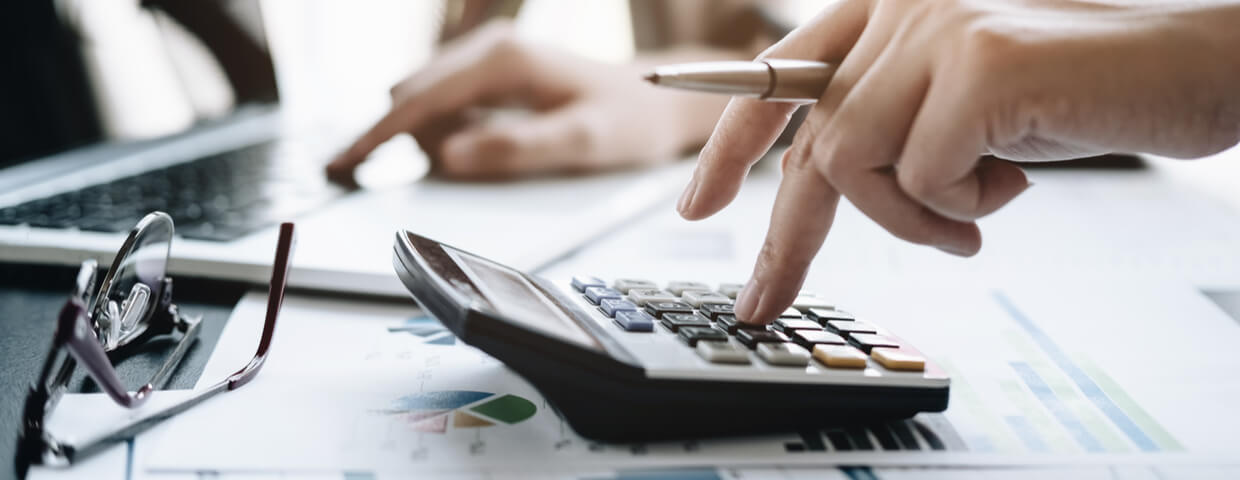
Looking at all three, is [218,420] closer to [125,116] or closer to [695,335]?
[695,335]

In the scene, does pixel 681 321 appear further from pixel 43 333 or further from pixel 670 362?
pixel 43 333

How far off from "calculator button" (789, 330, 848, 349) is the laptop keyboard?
33cm

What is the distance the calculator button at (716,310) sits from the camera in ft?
1.26

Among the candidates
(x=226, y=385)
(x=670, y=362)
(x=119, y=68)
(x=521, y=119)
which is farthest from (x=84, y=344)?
(x=521, y=119)

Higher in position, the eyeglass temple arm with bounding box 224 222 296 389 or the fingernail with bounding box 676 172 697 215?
the fingernail with bounding box 676 172 697 215

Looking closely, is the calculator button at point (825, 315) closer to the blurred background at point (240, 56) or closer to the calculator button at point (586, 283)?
the calculator button at point (586, 283)

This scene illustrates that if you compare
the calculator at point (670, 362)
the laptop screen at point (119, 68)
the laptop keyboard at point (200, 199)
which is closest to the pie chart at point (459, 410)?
the calculator at point (670, 362)

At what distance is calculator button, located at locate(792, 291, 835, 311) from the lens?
1.33 ft

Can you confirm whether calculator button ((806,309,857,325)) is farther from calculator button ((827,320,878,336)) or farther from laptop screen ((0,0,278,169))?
laptop screen ((0,0,278,169))

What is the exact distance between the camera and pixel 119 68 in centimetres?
72

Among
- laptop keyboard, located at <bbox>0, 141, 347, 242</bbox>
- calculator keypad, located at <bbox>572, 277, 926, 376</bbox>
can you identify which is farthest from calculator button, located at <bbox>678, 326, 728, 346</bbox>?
laptop keyboard, located at <bbox>0, 141, 347, 242</bbox>

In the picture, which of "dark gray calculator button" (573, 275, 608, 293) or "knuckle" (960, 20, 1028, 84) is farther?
"dark gray calculator button" (573, 275, 608, 293)

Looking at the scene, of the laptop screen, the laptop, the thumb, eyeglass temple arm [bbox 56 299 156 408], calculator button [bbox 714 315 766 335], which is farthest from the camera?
the thumb

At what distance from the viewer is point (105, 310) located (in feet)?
1.15
